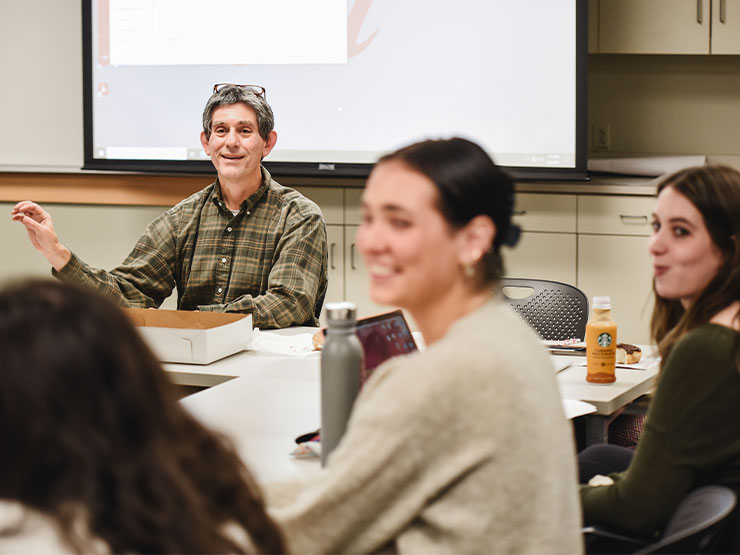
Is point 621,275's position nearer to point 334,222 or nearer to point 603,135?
point 603,135

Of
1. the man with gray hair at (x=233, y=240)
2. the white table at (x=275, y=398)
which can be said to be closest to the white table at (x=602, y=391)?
the white table at (x=275, y=398)

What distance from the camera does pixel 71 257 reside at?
99.9 inches

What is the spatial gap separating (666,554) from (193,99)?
11.1ft

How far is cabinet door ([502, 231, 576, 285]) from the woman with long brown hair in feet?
7.75

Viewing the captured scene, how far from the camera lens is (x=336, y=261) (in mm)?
4238

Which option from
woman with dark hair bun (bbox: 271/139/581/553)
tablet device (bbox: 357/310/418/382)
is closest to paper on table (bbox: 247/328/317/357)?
tablet device (bbox: 357/310/418/382)

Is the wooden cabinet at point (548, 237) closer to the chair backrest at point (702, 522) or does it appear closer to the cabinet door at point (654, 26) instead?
the cabinet door at point (654, 26)

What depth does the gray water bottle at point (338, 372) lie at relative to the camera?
Answer: 53.9 inches

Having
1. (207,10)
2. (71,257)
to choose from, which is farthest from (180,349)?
(207,10)

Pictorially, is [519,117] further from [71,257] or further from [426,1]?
[71,257]

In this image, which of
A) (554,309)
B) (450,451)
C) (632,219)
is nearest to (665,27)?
(632,219)

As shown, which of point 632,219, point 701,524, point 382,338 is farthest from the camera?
point 632,219

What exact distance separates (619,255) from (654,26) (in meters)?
0.98

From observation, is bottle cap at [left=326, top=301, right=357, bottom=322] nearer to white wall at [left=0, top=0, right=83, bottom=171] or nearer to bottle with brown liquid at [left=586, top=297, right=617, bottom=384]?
bottle with brown liquid at [left=586, top=297, right=617, bottom=384]
